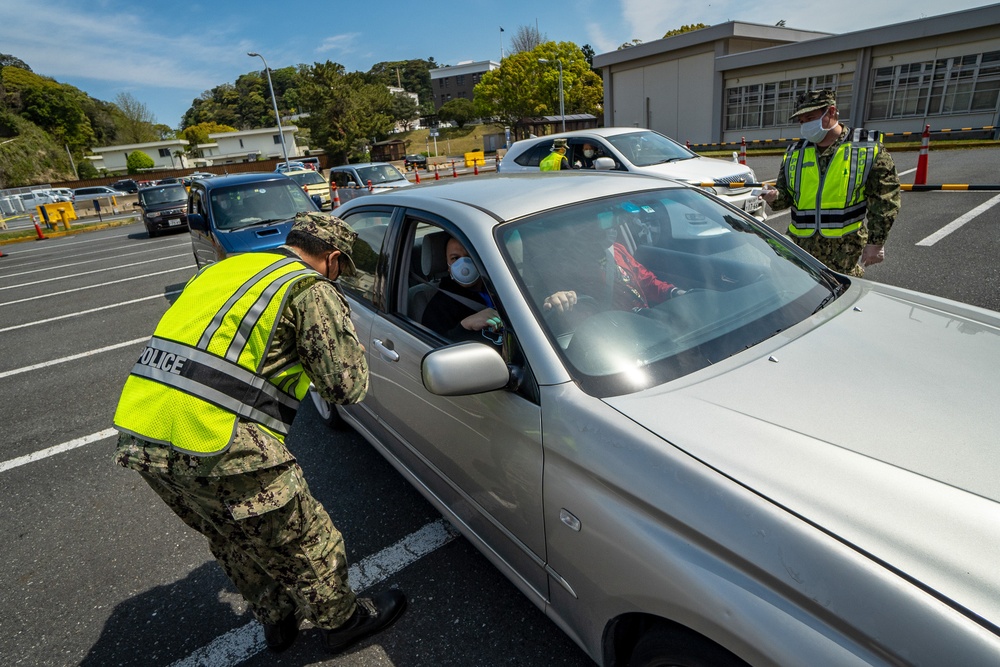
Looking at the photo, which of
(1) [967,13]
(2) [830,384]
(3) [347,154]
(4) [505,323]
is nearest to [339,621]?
(4) [505,323]

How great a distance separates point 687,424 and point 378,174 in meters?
14.9

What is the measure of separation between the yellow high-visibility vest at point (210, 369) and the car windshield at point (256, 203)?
6.55 meters

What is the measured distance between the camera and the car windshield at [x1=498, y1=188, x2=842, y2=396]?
5.91 ft

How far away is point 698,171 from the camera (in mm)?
8242

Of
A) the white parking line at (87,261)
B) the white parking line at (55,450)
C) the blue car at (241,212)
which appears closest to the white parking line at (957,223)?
the blue car at (241,212)

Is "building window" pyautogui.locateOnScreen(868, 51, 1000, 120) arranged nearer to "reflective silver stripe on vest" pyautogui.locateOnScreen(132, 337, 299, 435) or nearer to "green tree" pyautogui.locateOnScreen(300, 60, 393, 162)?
"reflective silver stripe on vest" pyautogui.locateOnScreen(132, 337, 299, 435)

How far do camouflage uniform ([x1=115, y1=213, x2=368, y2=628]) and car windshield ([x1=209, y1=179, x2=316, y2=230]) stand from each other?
660cm

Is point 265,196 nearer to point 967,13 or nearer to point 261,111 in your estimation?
point 967,13

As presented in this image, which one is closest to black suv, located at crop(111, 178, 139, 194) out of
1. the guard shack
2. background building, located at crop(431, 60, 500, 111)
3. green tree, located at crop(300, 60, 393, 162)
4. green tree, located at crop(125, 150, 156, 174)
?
green tree, located at crop(300, 60, 393, 162)

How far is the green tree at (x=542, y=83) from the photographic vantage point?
5544 cm

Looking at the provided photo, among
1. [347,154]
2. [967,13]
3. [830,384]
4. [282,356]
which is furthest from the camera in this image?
[347,154]

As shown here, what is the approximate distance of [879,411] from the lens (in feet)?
4.70

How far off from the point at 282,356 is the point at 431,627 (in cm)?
130

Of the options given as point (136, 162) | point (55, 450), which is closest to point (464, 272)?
point (55, 450)
